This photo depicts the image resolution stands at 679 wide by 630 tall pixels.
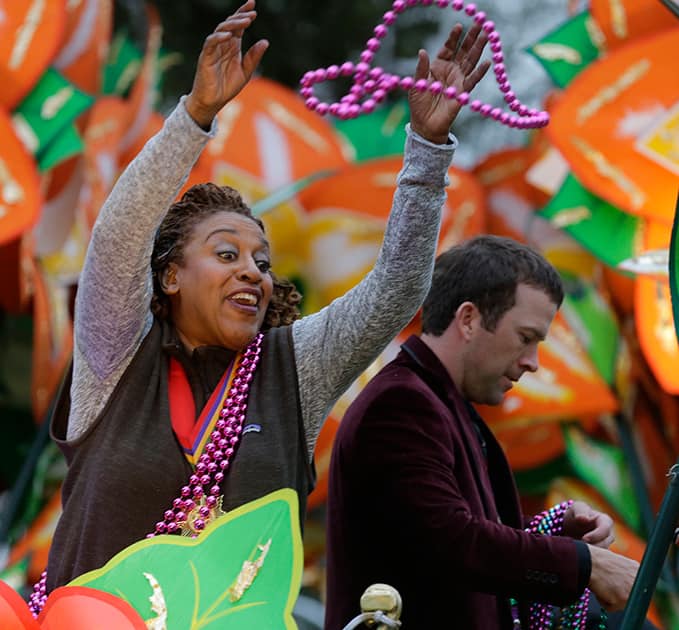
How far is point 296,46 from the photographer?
1180cm

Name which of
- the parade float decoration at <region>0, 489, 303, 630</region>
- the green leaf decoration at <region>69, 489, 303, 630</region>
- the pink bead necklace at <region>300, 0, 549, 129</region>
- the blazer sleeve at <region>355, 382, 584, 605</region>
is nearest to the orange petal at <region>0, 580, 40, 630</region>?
the parade float decoration at <region>0, 489, 303, 630</region>

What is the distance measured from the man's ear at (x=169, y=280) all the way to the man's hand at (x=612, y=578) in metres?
0.88

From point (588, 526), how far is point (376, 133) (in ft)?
21.8

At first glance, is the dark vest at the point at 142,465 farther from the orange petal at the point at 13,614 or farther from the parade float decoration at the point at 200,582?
the orange petal at the point at 13,614

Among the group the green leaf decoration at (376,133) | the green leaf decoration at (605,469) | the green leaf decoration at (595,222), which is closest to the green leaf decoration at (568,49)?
the green leaf decoration at (595,222)

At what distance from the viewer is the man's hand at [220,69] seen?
2.23 m

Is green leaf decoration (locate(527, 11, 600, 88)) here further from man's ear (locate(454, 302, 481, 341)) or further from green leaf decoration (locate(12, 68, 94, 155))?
man's ear (locate(454, 302, 481, 341))

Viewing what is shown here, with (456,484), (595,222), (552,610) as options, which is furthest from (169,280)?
(595,222)

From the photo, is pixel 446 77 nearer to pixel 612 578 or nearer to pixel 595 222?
pixel 612 578

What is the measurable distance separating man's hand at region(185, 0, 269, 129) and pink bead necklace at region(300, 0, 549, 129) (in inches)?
4.4

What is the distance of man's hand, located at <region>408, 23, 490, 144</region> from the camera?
90.9 inches

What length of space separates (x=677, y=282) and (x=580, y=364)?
630 centimetres

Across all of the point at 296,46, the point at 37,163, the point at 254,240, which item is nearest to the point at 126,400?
the point at 254,240

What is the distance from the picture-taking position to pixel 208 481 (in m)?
2.28
